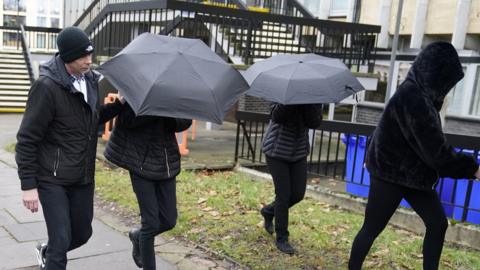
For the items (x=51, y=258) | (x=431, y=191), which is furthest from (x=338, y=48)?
(x=51, y=258)

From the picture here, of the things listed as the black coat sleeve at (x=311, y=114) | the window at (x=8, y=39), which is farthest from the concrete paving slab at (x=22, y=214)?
the window at (x=8, y=39)

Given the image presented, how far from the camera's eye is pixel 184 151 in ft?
30.0

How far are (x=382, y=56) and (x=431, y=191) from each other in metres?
12.7

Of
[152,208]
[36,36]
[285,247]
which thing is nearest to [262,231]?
[285,247]

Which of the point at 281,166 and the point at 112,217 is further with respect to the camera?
the point at 112,217

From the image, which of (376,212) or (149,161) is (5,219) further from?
(376,212)

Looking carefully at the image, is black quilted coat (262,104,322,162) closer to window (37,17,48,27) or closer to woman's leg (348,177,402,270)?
woman's leg (348,177,402,270)

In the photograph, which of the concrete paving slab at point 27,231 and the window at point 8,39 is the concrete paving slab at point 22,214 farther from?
the window at point 8,39

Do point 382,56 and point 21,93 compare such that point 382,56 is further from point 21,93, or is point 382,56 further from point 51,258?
point 51,258

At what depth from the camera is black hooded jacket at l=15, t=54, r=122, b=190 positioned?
3.02m

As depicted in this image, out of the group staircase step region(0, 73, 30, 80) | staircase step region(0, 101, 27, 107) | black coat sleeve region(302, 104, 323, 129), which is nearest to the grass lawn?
black coat sleeve region(302, 104, 323, 129)

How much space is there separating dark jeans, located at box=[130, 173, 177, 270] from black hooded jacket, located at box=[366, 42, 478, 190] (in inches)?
57.9

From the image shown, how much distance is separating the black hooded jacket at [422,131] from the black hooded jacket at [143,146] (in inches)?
57.4

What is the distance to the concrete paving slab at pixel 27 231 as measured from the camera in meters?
4.84
